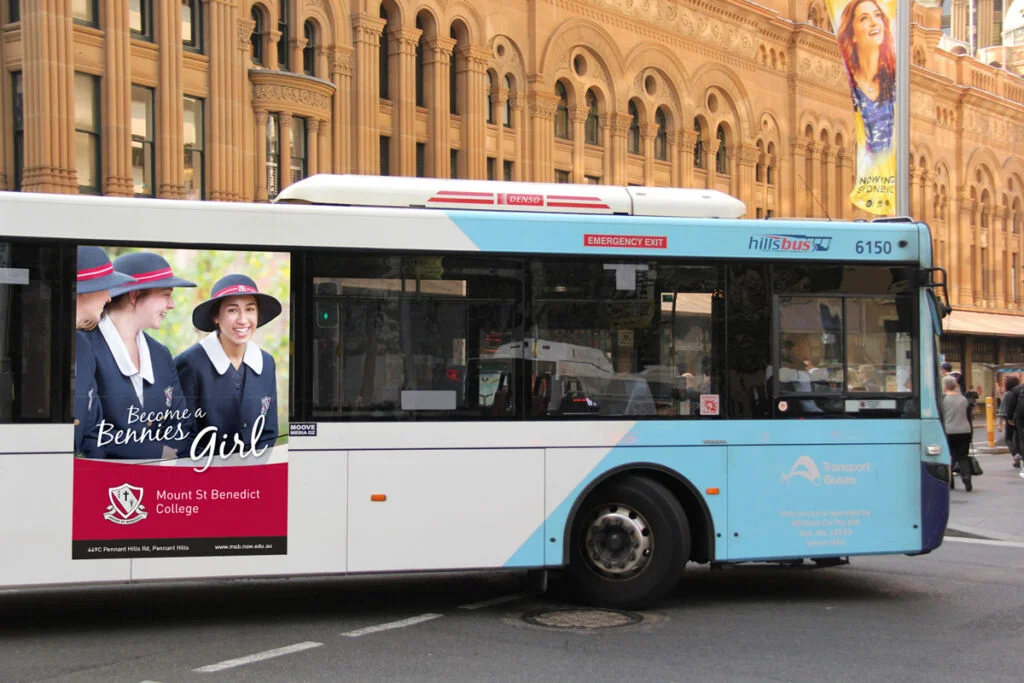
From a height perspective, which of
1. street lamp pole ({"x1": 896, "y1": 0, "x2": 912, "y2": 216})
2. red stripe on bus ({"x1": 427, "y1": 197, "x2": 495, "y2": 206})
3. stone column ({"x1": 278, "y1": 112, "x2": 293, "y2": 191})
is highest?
stone column ({"x1": 278, "y1": 112, "x2": 293, "y2": 191})

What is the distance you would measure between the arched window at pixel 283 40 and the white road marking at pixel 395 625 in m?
22.7

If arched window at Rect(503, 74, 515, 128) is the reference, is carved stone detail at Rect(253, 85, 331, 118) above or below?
below

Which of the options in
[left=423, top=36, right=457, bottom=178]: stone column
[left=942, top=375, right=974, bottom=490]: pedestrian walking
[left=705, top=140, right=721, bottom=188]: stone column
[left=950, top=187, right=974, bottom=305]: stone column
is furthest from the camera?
[left=950, top=187, right=974, bottom=305]: stone column

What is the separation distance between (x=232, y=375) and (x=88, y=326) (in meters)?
0.98

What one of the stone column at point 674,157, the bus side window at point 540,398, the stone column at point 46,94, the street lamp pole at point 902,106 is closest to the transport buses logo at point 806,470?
the bus side window at point 540,398

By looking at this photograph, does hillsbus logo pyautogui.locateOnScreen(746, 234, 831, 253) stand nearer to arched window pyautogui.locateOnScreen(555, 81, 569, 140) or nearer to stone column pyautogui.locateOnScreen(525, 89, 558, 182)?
stone column pyautogui.locateOnScreen(525, 89, 558, 182)

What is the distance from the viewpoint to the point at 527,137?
3572 centimetres

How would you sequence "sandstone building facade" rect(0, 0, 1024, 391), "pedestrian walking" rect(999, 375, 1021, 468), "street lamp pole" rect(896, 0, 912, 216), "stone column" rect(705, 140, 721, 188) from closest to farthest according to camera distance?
1. "street lamp pole" rect(896, 0, 912, 216)
2. "pedestrian walking" rect(999, 375, 1021, 468)
3. "sandstone building facade" rect(0, 0, 1024, 391)
4. "stone column" rect(705, 140, 721, 188)

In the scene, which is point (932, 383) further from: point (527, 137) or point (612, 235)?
point (527, 137)

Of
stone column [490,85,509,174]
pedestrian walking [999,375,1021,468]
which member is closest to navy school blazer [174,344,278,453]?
pedestrian walking [999,375,1021,468]

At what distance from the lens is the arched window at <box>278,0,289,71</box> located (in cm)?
2895

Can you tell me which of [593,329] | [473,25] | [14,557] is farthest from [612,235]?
[473,25]

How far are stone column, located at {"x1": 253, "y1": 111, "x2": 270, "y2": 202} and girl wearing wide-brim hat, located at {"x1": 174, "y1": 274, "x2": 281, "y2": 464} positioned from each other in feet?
66.5

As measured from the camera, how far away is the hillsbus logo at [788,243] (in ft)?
29.6
